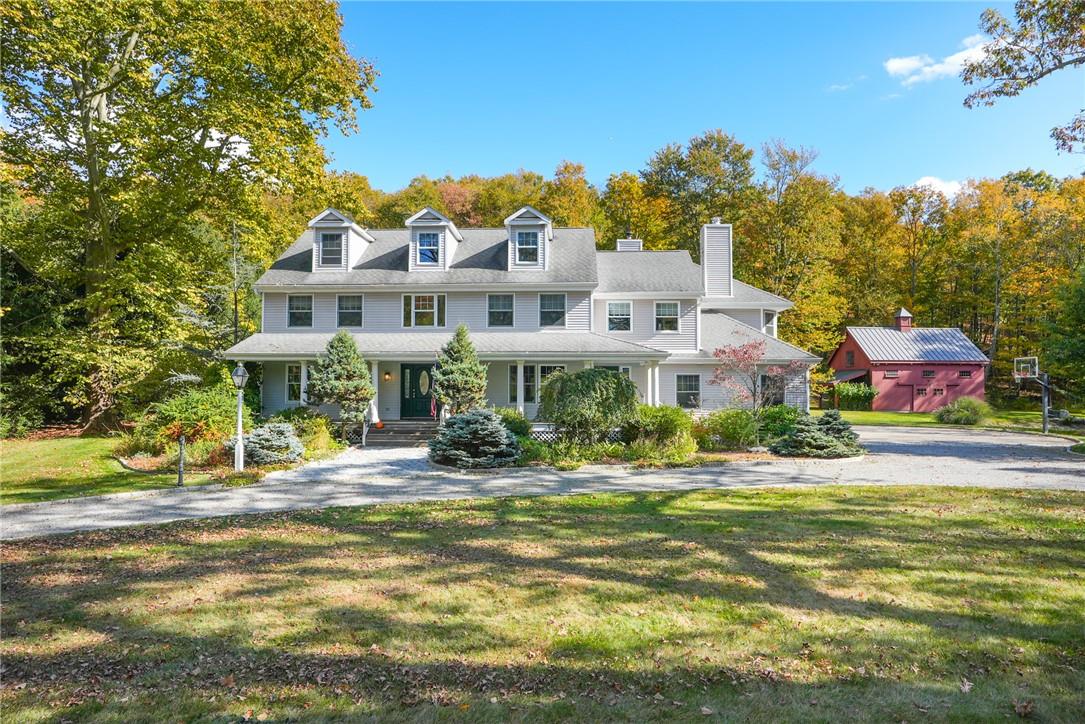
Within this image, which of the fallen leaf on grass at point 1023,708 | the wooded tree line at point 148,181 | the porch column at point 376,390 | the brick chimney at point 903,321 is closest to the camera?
the fallen leaf on grass at point 1023,708

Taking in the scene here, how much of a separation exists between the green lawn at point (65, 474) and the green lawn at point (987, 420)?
76.9 feet

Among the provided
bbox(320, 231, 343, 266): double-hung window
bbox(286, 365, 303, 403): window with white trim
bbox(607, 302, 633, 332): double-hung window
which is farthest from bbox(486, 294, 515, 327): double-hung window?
bbox(286, 365, 303, 403): window with white trim

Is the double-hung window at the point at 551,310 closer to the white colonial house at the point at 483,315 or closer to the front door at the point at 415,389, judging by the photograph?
the white colonial house at the point at 483,315

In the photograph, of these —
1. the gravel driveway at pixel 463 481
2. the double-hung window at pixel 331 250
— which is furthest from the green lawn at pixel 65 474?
the double-hung window at pixel 331 250

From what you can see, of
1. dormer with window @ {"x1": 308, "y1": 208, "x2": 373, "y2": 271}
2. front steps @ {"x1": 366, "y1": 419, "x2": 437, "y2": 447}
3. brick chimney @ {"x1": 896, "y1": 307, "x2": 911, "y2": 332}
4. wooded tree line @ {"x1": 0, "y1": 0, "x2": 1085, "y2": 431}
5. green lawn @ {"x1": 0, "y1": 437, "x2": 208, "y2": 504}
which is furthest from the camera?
brick chimney @ {"x1": 896, "y1": 307, "x2": 911, "y2": 332}

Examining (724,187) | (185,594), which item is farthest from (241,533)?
(724,187)

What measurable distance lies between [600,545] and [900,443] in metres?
16.7

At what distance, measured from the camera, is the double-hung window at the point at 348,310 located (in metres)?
22.0

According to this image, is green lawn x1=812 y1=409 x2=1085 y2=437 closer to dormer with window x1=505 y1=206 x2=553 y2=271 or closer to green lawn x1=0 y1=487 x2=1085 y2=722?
dormer with window x1=505 y1=206 x2=553 y2=271

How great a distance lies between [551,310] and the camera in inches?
854

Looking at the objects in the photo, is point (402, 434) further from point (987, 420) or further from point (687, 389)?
point (987, 420)

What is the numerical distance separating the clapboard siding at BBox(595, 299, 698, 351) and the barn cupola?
22.6 ft

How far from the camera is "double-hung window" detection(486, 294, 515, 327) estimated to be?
21.8 m

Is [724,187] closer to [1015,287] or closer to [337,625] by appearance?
[1015,287]
